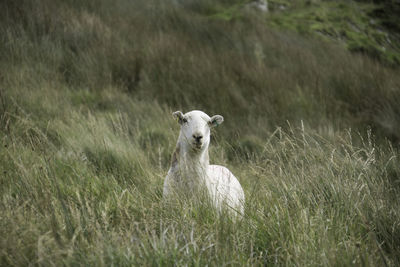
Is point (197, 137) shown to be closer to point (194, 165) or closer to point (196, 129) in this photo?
point (196, 129)

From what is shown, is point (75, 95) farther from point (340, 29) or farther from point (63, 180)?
point (340, 29)

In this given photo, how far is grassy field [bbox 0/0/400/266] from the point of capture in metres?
1.86

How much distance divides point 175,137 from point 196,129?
964 millimetres

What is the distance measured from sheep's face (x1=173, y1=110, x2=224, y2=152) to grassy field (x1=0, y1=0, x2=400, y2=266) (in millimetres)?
441

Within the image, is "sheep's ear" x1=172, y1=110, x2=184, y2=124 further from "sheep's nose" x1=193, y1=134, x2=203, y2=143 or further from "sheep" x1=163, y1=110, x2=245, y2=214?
"sheep's nose" x1=193, y1=134, x2=203, y2=143

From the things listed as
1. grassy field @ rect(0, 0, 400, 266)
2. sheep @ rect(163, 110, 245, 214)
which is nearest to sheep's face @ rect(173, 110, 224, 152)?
sheep @ rect(163, 110, 245, 214)

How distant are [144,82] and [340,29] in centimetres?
694

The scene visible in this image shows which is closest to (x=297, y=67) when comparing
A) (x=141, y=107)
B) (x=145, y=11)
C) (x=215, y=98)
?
(x=215, y=98)

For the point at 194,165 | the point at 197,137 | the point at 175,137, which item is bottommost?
the point at 175,137

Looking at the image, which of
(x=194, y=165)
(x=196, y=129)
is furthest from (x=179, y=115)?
(x=194, y=165)

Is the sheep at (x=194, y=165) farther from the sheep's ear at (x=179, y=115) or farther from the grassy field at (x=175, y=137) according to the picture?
the grassy field at (x=175, y=137)

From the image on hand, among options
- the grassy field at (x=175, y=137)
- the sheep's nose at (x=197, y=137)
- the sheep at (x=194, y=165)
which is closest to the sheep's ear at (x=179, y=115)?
the sheep at (x=194, y=165)

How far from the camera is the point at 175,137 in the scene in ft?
11.2

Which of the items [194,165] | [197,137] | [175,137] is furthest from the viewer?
[175,137]
